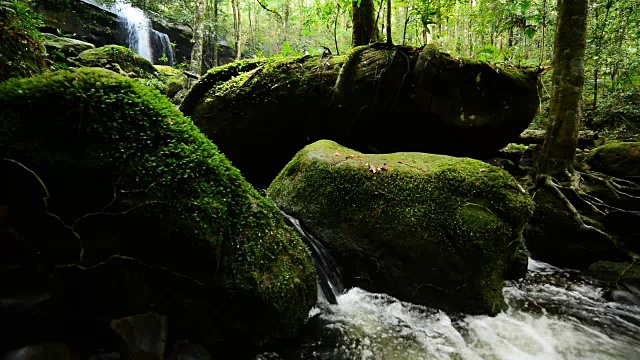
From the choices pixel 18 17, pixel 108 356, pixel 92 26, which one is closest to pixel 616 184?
pixel 108 356

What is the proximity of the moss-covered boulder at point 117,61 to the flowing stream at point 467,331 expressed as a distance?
393 inches

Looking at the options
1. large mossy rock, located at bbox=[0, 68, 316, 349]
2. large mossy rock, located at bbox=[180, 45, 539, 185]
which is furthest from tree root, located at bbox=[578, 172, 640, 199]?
large mossy rock, located at bbox=[0, 68, 316, 349]

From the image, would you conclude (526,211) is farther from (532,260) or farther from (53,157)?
(53,157)

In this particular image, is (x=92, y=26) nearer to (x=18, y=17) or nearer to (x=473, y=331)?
(x=18, y=17)

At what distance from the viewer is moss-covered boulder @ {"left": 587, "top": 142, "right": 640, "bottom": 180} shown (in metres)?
5.75

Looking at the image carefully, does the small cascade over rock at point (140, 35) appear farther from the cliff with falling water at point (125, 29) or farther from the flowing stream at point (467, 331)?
the flowing stream at point (467, 331)

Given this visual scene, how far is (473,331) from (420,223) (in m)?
1.21

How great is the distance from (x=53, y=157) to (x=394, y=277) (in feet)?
11.2

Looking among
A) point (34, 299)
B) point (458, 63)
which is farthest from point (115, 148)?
point (458, 63)

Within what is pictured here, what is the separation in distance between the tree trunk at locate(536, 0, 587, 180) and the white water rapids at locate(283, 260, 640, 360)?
2757mm

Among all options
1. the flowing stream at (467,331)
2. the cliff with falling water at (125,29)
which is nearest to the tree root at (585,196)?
the flowing stream at (467,331)

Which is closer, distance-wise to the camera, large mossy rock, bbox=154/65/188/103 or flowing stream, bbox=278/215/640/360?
flowing stream, bbox=278/215/640/360

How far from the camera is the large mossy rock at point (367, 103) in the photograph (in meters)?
5.93

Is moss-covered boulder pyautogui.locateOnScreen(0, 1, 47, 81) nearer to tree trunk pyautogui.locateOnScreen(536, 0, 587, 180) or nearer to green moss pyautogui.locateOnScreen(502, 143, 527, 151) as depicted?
tree trunk pyautogui.locateOnScreen(536, 0, 587, 180)
